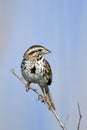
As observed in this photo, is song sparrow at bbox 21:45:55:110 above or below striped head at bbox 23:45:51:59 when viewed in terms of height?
below

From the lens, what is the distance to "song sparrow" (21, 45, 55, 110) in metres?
1.67

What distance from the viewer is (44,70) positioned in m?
1.72

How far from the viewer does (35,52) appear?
5.58 feet

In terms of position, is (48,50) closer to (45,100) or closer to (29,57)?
(29,57)

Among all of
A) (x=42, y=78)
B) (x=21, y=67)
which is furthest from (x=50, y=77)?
(x=21, y=67)

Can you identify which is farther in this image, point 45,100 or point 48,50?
point 48,50

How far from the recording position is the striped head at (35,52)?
167 centimetres

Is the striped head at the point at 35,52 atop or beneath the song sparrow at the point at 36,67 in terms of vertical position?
atop

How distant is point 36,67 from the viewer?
1702mm

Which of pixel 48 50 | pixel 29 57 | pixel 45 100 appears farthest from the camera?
pixel 29 57

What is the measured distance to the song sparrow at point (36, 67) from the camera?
167cm

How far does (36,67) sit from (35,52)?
71 mm

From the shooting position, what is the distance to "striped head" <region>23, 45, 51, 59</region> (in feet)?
5.48

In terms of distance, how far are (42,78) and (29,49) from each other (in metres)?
0.15
